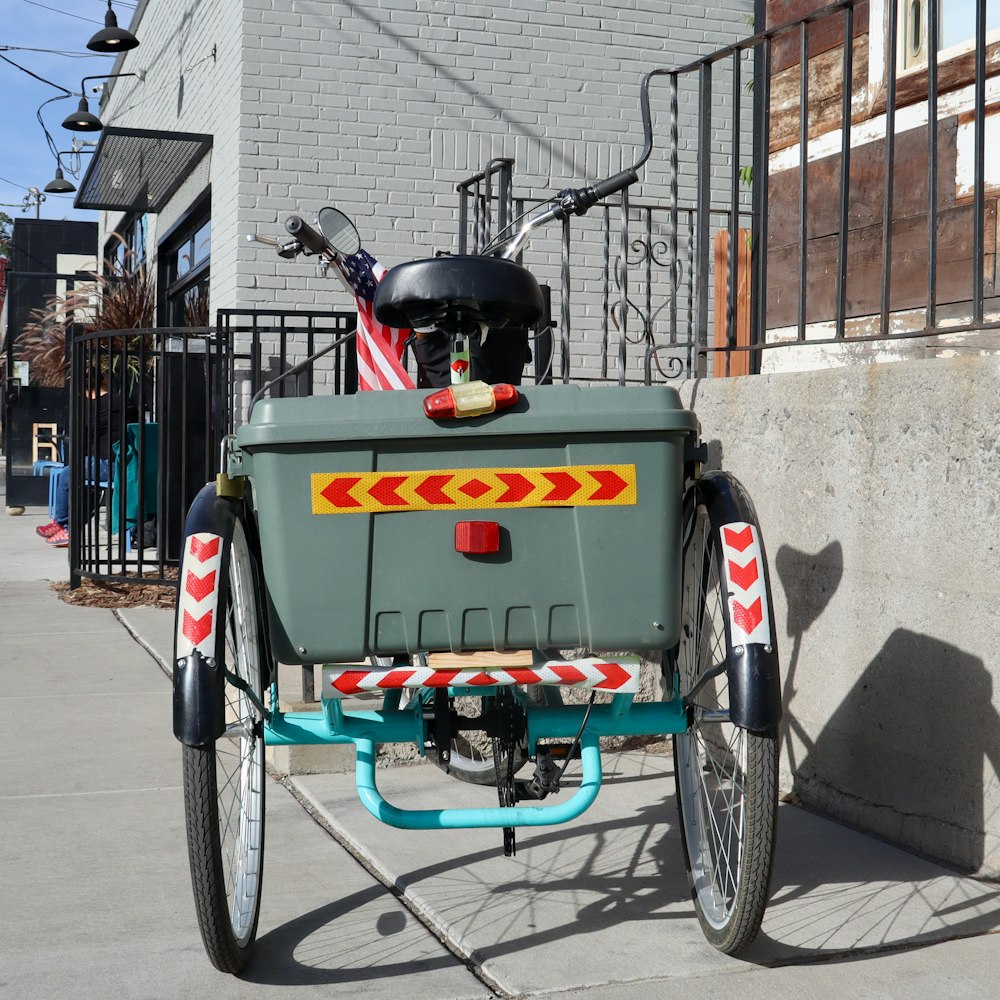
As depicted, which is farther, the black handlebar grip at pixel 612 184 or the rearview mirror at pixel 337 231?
the rearview mirror at pixel 337 231

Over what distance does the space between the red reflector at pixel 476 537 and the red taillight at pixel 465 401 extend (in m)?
0.21

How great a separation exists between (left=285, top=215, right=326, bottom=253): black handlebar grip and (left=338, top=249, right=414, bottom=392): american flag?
0.62 feet

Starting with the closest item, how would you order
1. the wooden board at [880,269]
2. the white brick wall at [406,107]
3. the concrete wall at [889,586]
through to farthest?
the concrete wall at [889,586], the wooden board at [880,269], the white brick wall at [406,107]

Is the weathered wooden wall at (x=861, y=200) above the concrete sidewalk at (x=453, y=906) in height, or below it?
above

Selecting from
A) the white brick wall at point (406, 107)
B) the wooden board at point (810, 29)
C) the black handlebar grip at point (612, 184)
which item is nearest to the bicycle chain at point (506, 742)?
the black handlebar grip at point (612, 184)

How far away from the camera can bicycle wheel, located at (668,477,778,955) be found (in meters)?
2.39

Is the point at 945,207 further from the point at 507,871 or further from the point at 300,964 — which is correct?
the point at 300,964

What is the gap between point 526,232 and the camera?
323cm

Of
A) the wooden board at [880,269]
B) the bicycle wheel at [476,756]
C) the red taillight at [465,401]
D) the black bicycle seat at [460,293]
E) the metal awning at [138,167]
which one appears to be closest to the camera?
the red taillight at [465,401]

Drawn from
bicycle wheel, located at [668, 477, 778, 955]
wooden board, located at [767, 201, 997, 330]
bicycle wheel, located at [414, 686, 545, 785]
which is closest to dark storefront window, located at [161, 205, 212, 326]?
wooden board, located at [767, 201, 997, 330]

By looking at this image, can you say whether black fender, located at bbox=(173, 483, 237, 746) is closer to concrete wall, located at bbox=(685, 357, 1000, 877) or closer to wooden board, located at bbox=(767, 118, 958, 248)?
concrete wall, located at bbox=(685, 357, 1000, 877)

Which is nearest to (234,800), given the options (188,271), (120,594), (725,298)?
(725,298)

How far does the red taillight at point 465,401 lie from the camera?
7.59 feet

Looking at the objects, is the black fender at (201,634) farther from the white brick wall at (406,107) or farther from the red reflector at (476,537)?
the white brick wall at (406,107)
